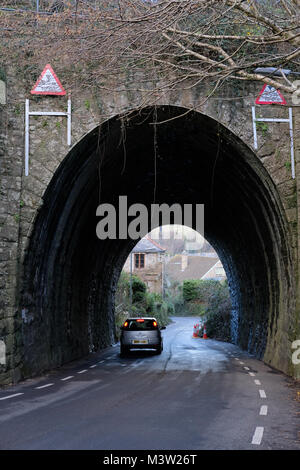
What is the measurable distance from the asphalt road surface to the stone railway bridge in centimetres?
161

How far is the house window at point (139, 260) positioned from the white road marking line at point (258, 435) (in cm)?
5664

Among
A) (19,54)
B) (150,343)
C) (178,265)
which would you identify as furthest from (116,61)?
(178,265)

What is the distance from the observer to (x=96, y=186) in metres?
18.6

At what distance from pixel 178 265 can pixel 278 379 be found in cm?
9474

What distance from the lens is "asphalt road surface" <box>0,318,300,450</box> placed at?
6758 millimetres

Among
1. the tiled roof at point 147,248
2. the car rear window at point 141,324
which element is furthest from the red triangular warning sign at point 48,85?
the tiled roof at point 147,248

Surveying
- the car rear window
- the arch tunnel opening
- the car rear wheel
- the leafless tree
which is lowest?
the car rear wheel

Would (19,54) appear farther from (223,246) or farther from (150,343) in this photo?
(223,246)

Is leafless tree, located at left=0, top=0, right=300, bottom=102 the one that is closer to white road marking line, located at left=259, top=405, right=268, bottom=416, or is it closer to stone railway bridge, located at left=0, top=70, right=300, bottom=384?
stone railway bridge, located at left=0, top=70, right=300, bottom=384

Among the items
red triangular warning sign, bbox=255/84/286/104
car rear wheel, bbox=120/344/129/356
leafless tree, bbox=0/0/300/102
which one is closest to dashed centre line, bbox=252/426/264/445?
leafless tree, bbox=0/0/300/102

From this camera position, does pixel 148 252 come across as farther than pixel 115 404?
Yes

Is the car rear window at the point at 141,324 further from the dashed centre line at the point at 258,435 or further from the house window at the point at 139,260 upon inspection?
the house window at the point at 139,260

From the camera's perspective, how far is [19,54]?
1440 centimetres

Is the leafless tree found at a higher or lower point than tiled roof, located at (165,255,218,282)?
higher
